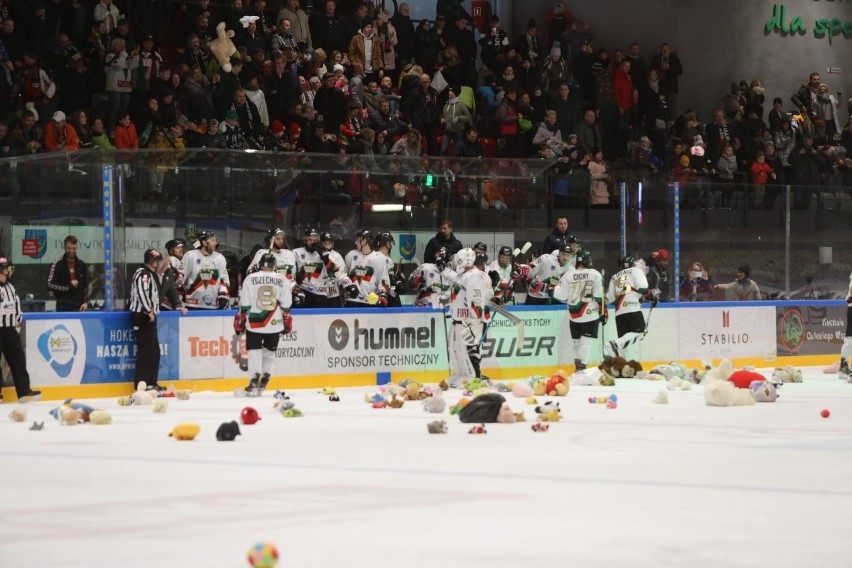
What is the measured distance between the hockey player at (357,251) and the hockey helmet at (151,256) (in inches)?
106

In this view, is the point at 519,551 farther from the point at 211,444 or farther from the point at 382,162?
the point at 382,162

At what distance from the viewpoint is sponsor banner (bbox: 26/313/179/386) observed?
14.2m

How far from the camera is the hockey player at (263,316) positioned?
47.7 ft

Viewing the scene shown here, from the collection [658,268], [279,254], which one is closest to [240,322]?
[279,254]

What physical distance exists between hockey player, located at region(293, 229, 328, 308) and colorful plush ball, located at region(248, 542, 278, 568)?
1147 centimetres

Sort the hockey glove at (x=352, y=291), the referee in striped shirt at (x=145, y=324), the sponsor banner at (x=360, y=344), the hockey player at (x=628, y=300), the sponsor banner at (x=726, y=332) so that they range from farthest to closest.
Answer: the sponsor banner at (x=726, y=332) → the hockey player at (x=628, y=300) → the hockey glove at (x=352, y=291) → the sponsor banner at (x=360, y=344) → the referee in striped shirt at (x=145, y=324)

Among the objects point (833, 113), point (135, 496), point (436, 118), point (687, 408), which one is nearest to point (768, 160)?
point (833, 113)

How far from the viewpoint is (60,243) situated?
46.9 ft

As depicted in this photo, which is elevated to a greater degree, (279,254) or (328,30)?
(328,30)

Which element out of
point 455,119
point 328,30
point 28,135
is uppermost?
point 328,30

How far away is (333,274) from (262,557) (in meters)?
11.8

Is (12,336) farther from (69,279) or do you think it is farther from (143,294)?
(143,294)

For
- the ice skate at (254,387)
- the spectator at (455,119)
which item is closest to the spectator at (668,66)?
the spectator at (455,119)

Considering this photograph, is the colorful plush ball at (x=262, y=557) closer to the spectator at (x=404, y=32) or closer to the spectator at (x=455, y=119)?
the spectator at (x=455, y=119)
